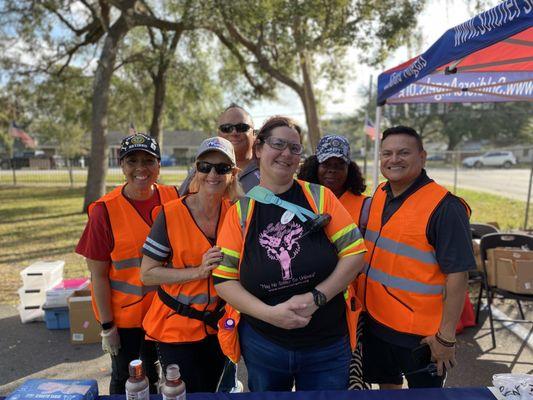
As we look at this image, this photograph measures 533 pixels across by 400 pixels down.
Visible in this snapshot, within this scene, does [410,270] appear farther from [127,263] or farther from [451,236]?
[127,263]

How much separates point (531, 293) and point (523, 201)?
36.1ft

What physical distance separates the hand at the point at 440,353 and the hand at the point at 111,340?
5.90 feet

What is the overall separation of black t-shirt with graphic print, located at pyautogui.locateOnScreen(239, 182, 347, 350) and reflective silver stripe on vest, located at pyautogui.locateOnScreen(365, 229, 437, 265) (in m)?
0.53

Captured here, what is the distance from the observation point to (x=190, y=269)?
202 cm

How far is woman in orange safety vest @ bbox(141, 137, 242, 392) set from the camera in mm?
2035

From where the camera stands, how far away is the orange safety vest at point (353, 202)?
253 cm

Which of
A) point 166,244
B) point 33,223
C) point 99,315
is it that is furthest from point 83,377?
point 33,223

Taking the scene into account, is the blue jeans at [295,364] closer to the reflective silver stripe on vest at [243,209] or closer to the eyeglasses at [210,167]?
the reflective silver stripe on vest at [243,209]

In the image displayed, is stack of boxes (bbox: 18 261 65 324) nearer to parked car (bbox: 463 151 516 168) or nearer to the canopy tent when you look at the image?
the canopy tent

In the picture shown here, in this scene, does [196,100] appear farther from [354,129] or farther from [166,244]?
[354,129]

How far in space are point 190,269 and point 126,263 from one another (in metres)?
0.53

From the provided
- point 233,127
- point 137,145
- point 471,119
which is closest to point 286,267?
point 137,145

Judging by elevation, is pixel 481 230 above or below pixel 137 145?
below

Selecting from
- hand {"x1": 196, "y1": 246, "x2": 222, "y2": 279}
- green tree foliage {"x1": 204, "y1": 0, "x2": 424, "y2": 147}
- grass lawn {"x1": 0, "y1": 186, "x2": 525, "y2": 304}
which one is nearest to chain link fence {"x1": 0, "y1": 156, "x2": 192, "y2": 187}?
grass lawn {"x1": 0, "y1": 186, "x2": 525, "y2": 304}
